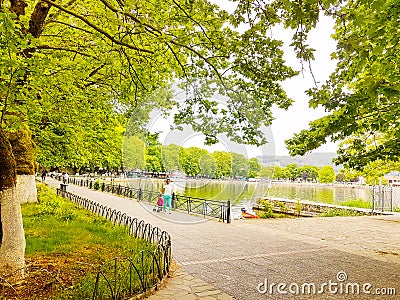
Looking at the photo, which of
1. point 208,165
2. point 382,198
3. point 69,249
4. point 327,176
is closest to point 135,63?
point 69,249

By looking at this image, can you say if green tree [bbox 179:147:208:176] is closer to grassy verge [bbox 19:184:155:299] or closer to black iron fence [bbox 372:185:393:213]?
grassy verge [bbox 19:184:155:299]

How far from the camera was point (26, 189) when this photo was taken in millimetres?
15117

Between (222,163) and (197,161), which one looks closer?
(222,163)

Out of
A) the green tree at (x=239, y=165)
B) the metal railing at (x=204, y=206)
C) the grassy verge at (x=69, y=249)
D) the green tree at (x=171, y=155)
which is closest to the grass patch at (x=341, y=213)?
the metal railing at (x=204, y=206)

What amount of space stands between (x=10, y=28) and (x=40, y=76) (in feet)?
3.66

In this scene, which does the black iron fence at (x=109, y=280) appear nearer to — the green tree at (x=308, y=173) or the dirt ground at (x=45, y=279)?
the dirt ground at (x=45, y=279)

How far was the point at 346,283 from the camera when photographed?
6473 mm

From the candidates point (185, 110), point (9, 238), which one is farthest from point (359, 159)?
point (9, 238)

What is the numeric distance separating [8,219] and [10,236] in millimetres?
A: 276

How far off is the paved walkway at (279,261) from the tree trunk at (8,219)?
236cm

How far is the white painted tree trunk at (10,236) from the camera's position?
532cm

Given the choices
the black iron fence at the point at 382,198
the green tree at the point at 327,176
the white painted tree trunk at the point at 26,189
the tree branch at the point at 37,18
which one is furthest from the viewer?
the green tree at the point at 327,176

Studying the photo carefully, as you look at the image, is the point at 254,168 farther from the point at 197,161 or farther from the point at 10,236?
the point at 10,236

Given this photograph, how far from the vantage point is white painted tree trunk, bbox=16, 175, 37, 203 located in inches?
571
